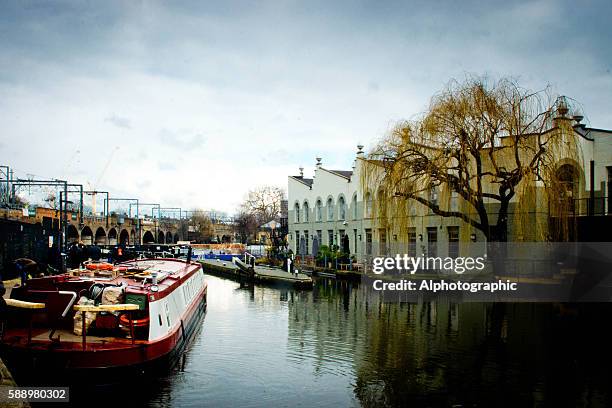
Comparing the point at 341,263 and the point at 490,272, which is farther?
the point at 341,263

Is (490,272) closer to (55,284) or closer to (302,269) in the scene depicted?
(302,269)

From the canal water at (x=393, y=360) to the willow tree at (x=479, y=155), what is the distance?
4.66m

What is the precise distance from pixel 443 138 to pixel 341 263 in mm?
13464

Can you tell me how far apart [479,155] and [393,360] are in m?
13.3

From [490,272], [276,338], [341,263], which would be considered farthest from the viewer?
[341,263]

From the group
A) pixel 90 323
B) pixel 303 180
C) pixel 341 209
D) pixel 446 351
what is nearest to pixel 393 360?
pixel 446 351

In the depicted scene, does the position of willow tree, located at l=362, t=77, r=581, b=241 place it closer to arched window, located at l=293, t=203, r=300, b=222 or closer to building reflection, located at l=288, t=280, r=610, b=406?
building reflection, located at l=288, t=280, r=610, b=406

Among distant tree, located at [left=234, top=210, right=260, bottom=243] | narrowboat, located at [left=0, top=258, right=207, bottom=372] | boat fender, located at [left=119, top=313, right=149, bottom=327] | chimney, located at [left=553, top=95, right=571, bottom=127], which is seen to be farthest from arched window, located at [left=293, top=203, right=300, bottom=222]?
distant tree, located at [left=234, top=210, right=260, bottom=243]

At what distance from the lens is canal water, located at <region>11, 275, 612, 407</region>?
33.3 ft

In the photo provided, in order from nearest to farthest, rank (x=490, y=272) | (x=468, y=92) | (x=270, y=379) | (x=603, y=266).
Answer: (x=270, y=379), (x=603, y=266), (x=468, y=92), (x=490, y=272)

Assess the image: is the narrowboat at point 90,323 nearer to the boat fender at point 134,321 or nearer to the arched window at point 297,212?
the boat fender at point 134,321

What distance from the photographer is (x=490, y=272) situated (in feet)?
84.3

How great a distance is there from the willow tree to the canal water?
15.3ft

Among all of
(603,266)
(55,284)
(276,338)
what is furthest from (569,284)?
(55,284)
